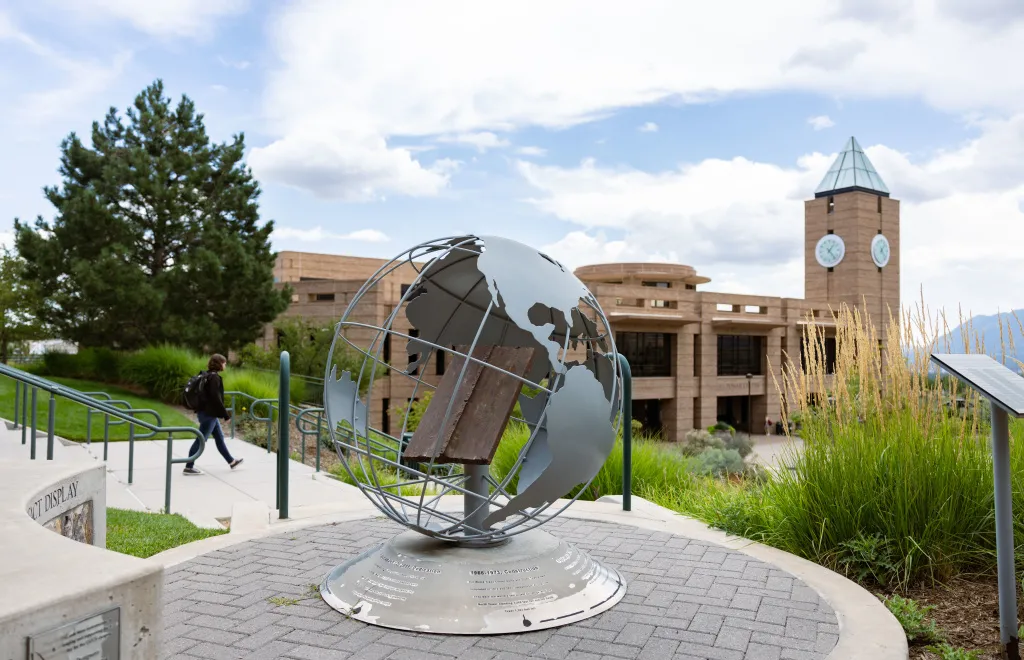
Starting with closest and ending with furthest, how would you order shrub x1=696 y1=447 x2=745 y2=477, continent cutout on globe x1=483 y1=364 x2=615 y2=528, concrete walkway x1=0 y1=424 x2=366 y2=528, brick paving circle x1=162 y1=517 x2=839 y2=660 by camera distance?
brick paving circle x1=162 y1=517 x2=839 y2=660
continent cutout on globe x1=483 y1=364 x2=615 y2=528
concrete walkway x1=0 y1=424 x2=366 y2=528
shrub x1=696 y1=447 x2=745 y2=477

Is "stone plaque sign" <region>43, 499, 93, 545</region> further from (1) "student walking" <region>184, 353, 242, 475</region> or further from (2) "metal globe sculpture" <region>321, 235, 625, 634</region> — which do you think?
(1) "student walking" <region>184, 353, 242, 475</region>

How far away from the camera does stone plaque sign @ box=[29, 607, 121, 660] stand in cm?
254

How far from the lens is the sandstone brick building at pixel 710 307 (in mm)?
29078

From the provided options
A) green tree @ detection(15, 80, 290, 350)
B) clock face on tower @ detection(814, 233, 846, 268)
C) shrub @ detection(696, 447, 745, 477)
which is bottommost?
shrub @ detection(696, 447, 745, 477)

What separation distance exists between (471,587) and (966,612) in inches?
124

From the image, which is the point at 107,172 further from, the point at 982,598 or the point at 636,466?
the point at 982,598

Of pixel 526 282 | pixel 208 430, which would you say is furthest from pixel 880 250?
pixel 526 282

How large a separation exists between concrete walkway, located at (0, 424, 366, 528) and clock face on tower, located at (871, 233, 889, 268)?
4215cm

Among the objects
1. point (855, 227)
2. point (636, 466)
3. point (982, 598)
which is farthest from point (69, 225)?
point (855, 227)

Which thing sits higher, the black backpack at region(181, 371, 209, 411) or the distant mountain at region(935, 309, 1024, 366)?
the distant mountain at region(935, 309, 1024, 366)

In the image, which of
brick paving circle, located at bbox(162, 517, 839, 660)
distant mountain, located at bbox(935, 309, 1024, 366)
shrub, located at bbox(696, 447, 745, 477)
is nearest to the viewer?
brick paving circle, located at bbox(162, 517, 839, 660)

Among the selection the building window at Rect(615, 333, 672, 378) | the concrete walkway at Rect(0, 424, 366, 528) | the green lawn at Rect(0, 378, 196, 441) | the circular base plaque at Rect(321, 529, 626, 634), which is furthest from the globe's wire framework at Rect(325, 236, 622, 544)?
the building window at Rect(615, 333, 672, 378)

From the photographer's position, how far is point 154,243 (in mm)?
21984

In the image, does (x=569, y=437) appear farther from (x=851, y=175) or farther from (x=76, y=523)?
(x=851, y=175)
